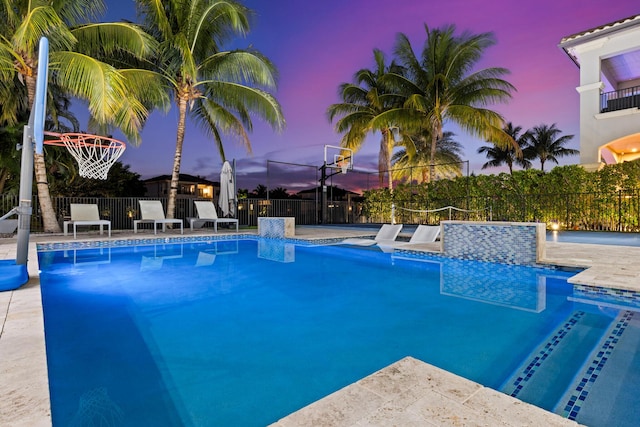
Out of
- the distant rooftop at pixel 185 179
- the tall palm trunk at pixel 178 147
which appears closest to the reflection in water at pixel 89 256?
the tall palm trunk at pixel 178 147

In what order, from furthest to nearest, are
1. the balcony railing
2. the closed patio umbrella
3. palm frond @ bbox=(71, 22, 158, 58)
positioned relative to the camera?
the closed patio umbrella → the balcony railing → palm frond @ bbox=(71, 22, 158, 58)

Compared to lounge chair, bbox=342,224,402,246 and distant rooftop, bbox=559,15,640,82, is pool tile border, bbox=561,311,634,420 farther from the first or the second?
distant rooftop, bbox=559,15,640,82

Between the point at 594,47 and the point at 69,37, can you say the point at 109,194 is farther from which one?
the point at 594,47

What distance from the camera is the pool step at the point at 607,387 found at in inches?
72.2

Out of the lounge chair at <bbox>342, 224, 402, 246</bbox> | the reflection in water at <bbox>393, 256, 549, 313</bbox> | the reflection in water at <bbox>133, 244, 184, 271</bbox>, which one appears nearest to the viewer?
the reflection in water at <bbox>393, 256, 549, 313</bbox>

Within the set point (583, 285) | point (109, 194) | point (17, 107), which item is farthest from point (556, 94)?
point (109, 194)

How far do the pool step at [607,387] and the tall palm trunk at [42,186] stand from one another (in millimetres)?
11755

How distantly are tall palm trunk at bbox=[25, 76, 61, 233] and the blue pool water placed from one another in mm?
5055

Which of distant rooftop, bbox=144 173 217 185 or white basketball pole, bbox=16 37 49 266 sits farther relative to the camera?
distant rooftop, bbox=144 173 217 185

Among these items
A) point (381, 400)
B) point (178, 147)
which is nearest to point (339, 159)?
point (178, 147)

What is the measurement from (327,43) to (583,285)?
14.3 meters

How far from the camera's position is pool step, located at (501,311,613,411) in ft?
6.88

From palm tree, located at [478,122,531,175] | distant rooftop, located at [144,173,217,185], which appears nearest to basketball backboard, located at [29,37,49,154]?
palm tree, located at [478,122,531,175]

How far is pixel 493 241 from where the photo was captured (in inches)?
245
